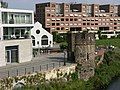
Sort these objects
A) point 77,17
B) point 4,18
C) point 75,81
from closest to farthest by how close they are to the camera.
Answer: point 75,81 → point 4,18 → point 77,17

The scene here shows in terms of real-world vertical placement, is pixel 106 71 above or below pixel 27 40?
below

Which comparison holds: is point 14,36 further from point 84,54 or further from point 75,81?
point 75,81

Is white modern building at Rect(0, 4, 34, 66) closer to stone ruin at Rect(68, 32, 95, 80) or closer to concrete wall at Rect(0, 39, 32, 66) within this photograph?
concrete wall at Rect(0, 39, 32, 66)

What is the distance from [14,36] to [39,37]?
81.4ft

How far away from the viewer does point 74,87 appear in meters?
31.4

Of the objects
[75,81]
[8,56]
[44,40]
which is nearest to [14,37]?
[8,56]

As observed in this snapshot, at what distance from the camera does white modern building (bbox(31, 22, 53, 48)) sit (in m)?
65.1

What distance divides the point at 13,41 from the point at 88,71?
372 inches

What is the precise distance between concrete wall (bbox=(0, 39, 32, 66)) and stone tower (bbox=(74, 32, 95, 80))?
23.7 feet

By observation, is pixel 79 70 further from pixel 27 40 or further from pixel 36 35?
pixel 36 35

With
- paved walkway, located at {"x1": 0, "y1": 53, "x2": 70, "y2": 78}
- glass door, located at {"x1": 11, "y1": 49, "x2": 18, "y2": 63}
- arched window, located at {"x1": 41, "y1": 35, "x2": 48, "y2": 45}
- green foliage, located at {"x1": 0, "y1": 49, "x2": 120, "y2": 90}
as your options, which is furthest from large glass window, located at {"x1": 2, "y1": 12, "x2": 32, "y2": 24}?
arched window, located at {"x1": 41, "y1": 35, "x2": 48, "y2": 45}

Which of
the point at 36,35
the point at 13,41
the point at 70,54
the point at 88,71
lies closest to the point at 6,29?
the point at 13,41

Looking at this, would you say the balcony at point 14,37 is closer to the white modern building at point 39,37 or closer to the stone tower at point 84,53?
the stone tower at point 84,53

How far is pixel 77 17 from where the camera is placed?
106312 mm
